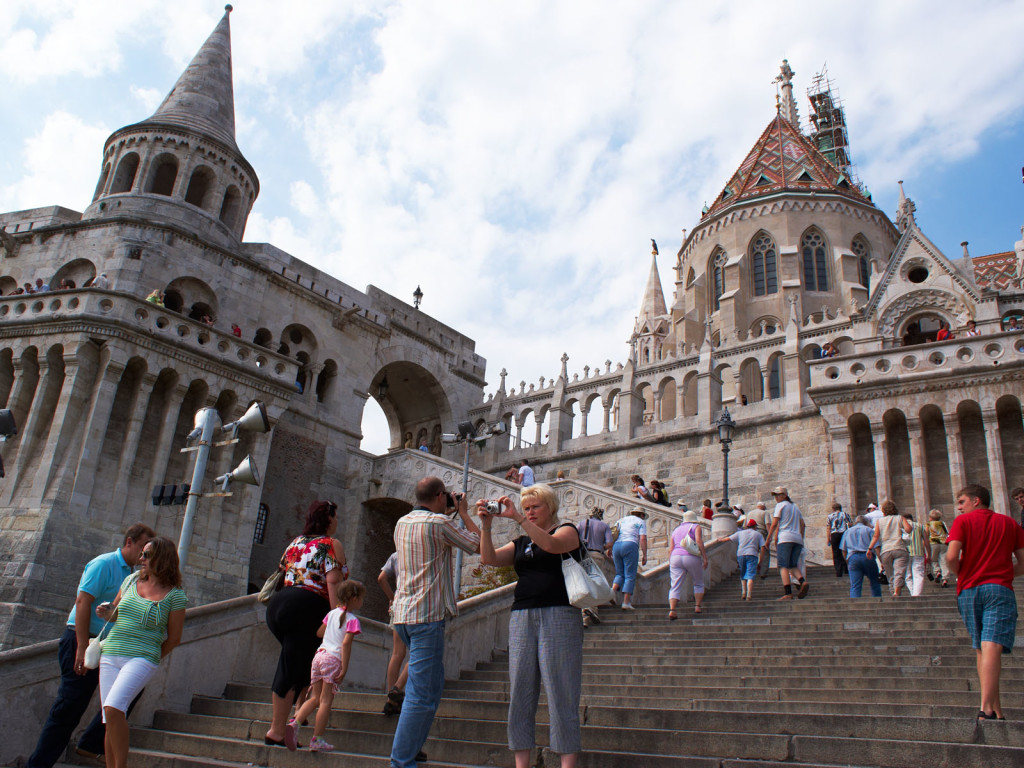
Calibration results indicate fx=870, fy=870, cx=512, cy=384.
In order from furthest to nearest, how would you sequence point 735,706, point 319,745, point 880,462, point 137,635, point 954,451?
point 880,462 → point 954,451 → point 735,706 → point 319,745 → point 137,635

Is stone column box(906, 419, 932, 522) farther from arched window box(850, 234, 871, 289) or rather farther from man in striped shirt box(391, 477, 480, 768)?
arched window box(850, 234, 871, 289)

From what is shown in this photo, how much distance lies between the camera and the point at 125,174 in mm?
23984

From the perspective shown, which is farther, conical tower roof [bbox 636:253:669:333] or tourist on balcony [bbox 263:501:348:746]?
conical tower roof [bbox 636:253:669:333]

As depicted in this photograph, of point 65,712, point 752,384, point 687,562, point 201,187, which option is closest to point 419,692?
point 65,712

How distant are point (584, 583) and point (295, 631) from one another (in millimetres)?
2226

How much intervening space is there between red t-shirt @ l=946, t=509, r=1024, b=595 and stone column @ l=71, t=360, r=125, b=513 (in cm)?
1611

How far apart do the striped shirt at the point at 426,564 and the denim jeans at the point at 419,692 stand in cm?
11

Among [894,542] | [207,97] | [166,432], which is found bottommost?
[894,542]

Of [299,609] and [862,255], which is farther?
[862,255]

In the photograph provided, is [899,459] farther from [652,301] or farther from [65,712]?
[652,301]

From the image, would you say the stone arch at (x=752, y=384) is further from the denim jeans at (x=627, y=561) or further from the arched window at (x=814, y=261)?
the denim jeans at (x=627, y=561)

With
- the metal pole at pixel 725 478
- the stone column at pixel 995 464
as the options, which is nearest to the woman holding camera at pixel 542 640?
the metal pole at pixel 725 478

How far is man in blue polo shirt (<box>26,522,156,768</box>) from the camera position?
547 cm

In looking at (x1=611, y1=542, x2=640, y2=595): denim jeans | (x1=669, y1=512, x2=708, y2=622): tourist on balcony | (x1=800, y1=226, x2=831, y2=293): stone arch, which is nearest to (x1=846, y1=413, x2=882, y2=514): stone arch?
(x1=669, y1=512, x2=708, y2=622): tourist on balcony
